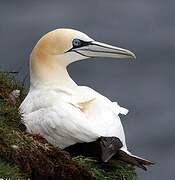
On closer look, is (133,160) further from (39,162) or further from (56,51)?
(56,51)

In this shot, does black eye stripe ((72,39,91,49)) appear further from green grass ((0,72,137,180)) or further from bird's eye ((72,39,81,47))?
green grass ((0,72,137,180))

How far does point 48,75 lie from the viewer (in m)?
12.2

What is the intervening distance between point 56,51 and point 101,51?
1.81 ft

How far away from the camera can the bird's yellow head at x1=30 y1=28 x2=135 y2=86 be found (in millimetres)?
12234

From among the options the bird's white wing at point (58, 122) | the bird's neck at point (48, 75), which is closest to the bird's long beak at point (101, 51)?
the bird's neck at point (48, 75)

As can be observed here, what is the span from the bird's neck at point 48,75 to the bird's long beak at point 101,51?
353mm

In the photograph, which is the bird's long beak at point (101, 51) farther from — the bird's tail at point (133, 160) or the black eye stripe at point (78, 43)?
the bird's tail at point (133, 160)

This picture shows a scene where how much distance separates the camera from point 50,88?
12.0m

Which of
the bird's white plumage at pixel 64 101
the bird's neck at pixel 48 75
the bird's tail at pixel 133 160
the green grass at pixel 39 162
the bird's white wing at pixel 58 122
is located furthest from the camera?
the bird's neck at pixel 48 75

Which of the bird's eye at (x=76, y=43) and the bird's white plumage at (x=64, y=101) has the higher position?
the bird's eye at (x=76, y=43)

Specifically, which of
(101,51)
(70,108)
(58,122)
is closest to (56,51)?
(101,51)

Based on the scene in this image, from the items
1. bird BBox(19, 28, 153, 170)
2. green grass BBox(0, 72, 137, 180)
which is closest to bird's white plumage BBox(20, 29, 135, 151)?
bird BBox(19, 28, 153, 170)

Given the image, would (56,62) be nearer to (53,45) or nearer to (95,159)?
(53,45)

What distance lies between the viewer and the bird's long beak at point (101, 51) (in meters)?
12.5
